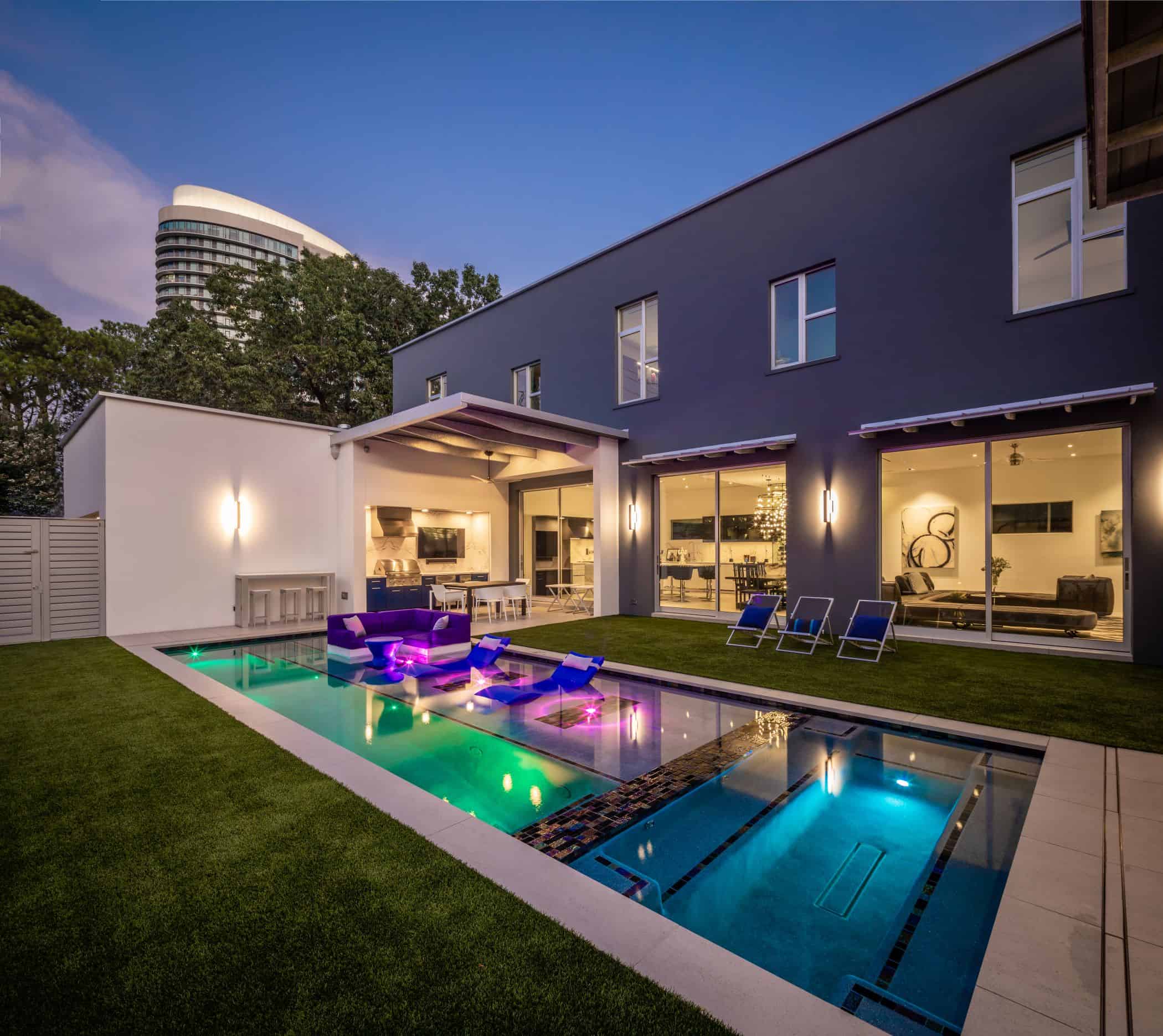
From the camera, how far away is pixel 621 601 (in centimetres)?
1286

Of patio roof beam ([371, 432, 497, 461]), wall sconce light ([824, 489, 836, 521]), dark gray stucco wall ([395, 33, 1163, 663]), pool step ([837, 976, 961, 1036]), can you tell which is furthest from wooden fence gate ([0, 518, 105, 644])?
wall sconce light ([824, 489, 836, 521])

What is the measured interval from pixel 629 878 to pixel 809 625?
6.82 m

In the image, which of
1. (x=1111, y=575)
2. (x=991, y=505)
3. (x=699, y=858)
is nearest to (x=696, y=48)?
(x=991, y=505)

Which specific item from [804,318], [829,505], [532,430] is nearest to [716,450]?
[829,505]

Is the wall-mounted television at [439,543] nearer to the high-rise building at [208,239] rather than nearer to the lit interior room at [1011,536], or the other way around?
the lit interior room at [1011,536]

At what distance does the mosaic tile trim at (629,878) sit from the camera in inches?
115

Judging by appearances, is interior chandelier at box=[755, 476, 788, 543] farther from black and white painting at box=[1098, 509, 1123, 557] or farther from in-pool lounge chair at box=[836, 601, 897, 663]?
black and white painting at box=[1098, 509, 1123, 557]

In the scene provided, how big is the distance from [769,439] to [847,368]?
1.73 m

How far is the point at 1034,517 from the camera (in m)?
8.38

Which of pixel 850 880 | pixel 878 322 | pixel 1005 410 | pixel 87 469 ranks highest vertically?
pixel 878 322

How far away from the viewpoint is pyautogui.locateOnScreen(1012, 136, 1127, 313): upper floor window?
25.2 feet

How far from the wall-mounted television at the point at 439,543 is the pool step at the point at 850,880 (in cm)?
1249

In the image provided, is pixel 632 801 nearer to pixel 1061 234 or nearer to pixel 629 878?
pixel 629 878

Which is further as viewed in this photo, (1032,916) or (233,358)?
(233,358)
